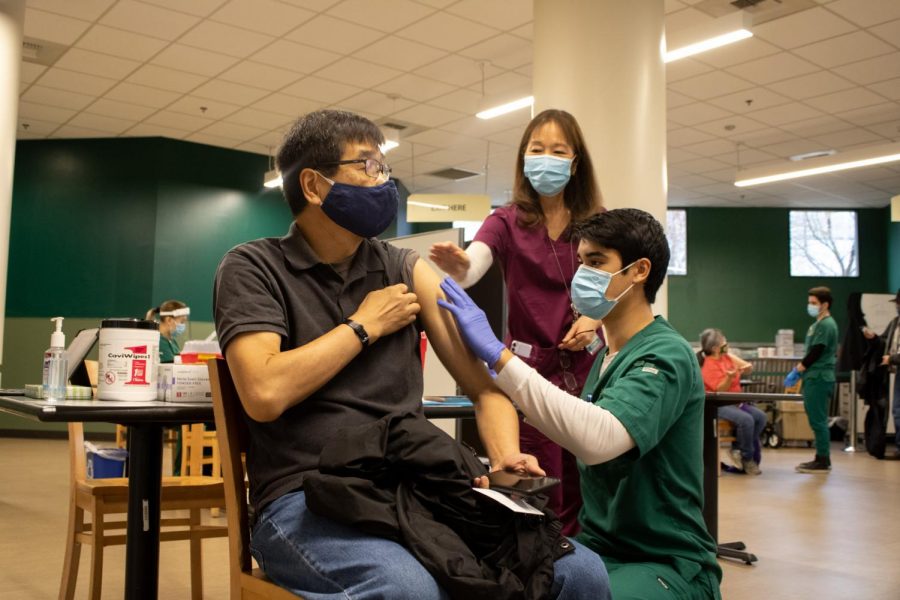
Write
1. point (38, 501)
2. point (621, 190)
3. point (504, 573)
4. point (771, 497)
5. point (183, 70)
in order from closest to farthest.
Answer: point (504, 573)
point (621, 190)
point (38, 501)
point (771, 497)
point (183, 70)

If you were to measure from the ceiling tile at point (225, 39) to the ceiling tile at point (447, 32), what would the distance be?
119cm

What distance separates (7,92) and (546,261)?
4841 millimetres

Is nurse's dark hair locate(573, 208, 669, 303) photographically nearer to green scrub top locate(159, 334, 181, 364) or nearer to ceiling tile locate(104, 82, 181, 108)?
green scrub top locate(159, 334, 181, 364)

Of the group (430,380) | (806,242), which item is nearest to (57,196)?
(430,380)

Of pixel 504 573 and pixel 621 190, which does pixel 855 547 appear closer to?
pixel 621 190

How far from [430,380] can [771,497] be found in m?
3.21

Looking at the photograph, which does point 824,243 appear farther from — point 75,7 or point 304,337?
point 304,337

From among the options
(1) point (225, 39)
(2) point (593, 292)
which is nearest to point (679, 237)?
(1) point (225, 39)

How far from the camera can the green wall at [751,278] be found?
1281 cm

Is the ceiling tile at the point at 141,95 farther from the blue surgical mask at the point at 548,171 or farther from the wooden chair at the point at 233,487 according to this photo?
the wooden chair at the point at 233,487

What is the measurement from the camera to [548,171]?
7.34ft

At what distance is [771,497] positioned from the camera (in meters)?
5.73

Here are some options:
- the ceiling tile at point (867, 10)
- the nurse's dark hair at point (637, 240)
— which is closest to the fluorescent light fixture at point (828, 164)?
the ceiling tile at point (867, 10)

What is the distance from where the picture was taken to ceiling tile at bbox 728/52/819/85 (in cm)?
693
